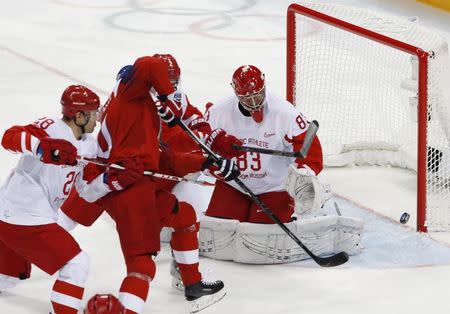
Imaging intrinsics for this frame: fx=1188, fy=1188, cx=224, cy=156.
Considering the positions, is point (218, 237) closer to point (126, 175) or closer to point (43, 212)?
point (126, 175)

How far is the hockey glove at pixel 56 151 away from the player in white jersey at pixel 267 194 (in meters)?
0.84

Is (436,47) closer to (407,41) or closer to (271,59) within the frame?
(407,41)

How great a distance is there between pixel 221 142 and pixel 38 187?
807 millimetres

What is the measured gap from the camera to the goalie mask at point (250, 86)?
4.39 meters

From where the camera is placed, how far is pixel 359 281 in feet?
14.5

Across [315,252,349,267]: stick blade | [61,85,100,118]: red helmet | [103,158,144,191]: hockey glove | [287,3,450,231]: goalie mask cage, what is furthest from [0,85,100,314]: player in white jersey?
[287,3,450,231]: goalie mask cage

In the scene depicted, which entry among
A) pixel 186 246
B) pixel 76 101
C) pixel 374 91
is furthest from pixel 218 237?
pixel 374 91

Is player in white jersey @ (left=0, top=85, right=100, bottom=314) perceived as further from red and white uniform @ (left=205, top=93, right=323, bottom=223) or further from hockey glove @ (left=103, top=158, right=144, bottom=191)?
red and white uniform @ (left=205, top=93, right=323, bottom=223)

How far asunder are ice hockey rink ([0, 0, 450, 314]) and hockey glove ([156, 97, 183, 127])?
0.59 metres

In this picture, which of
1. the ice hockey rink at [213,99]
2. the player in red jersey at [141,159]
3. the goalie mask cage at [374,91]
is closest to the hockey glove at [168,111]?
the player in red jersey at [141,159]

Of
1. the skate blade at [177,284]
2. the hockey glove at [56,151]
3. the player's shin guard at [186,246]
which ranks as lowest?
the skate blade at [177,284]

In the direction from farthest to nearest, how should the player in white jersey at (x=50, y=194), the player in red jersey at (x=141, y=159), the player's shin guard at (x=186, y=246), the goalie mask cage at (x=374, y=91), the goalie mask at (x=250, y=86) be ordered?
the goalie mask cage at (x=374, y=91)
the goalie mask at (x=250, y=86)
the player's shin guard at (x=186, y=246)
the player in red jersey at (x=141, y=159)
the player in white jersey at (x=50, y=194)

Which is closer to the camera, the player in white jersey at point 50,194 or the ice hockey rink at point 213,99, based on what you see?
the player in white jersey at point 50,194

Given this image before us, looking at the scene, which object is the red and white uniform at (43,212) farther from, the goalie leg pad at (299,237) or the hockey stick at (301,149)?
the goalie leg pad at (299,237)
